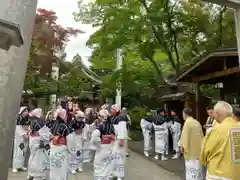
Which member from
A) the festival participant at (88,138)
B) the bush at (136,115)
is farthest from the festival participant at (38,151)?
the bush at (136,115)

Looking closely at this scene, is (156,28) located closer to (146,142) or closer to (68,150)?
(146,142)

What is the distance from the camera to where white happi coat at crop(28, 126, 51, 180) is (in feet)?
23.7

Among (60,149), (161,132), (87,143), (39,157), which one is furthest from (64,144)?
(161,132)

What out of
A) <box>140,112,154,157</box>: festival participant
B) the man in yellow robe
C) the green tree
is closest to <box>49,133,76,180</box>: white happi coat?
the man in yellow robe

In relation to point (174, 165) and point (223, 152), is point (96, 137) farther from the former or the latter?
point (174, 165)

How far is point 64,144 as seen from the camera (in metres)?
6.39

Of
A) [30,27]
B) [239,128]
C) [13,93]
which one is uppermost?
[30,27]

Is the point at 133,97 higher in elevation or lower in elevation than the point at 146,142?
higher

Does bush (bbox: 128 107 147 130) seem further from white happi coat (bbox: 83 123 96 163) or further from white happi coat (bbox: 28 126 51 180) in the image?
white happi coat (bbox: 28 126 51 180)

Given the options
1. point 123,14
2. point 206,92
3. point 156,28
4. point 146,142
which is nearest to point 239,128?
point 146,142

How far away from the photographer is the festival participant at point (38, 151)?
23.7 feet

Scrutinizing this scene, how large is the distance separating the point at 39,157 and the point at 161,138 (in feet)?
17.9

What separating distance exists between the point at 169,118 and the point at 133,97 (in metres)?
8.18

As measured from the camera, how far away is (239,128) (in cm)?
→ 380
